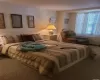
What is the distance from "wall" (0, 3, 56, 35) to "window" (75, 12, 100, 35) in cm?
182

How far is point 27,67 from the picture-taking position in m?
2.76

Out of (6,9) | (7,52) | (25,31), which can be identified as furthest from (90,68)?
(6,9)

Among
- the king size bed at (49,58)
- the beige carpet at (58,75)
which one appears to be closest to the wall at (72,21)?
the king size bed at (49,58)

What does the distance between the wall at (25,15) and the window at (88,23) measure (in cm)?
182

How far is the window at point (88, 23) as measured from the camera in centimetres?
565

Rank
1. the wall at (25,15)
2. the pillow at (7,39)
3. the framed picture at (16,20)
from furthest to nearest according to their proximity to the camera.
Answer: the framed picture at (16,20)
the wall at (25,15)
the pillow at (7,39)

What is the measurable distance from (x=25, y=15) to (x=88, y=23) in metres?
3.79

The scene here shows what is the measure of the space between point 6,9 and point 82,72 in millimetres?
3608

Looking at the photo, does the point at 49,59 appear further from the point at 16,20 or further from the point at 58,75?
the point at 16,20

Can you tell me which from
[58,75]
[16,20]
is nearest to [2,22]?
[16,20]

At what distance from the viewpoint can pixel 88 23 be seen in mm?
5996

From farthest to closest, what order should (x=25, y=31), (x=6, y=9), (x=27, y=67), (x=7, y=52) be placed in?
(x=25, y=31) → (x=6, y=9) → (x=7, y=52) → (x=27, y=67)

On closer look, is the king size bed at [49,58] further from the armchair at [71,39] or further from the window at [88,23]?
the window at [88,23]

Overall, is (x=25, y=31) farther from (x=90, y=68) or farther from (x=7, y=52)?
(x=90, y=68)
